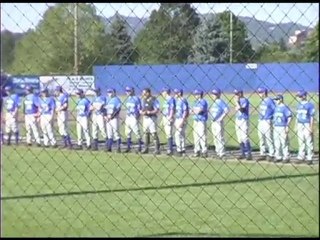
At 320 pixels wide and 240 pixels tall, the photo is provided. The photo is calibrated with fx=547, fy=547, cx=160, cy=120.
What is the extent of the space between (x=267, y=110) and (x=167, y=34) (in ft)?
23.2

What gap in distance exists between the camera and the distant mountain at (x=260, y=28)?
114 inches

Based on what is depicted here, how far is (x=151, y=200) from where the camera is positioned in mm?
6359

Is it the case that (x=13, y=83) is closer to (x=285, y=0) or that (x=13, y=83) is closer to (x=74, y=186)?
(x=285, y=0)

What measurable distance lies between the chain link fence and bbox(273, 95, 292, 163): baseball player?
3 centimetres

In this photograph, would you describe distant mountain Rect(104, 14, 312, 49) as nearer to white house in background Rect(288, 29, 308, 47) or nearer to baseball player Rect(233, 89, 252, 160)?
white house in background Rect(288, 29, 308, 47)

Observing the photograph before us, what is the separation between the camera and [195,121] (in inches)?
432

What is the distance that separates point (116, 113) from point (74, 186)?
399cm

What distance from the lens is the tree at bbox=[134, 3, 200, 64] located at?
10.9ft

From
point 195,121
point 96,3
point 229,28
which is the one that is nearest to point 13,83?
point 96,3

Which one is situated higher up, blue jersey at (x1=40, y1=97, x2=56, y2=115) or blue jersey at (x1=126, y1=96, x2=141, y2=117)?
blue jersey at (x1=40, y1=97, x2=56, y2=115)

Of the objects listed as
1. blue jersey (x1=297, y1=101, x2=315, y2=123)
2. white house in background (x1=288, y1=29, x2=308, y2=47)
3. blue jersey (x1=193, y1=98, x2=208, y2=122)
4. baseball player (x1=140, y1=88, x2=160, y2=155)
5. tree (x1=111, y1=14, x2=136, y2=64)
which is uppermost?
white house in background (x1=288, y1=29, x2=308, y2=47)

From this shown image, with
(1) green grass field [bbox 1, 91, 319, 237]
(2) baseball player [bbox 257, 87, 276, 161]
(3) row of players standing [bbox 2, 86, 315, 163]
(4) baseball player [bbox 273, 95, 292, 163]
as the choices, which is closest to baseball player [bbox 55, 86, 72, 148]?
(3) row of players standing [bbox 2, 86, 315, 163]

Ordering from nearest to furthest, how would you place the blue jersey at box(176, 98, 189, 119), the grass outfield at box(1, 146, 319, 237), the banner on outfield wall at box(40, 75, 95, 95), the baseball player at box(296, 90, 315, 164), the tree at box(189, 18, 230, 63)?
the banner on outfield wall at box(40, 75, 95, 95) < the grass outfield at box(1, 146, 319, 237) < the tree at box(189, 18, 230, 63) < the baseball player at box(296, 90, 315, 164) < the blue jersey at box(176, 98, 189, 119)

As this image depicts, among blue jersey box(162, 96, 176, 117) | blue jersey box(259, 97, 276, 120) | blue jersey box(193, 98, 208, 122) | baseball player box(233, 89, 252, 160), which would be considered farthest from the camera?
blue jersey box(162, 96, 176, 117)
